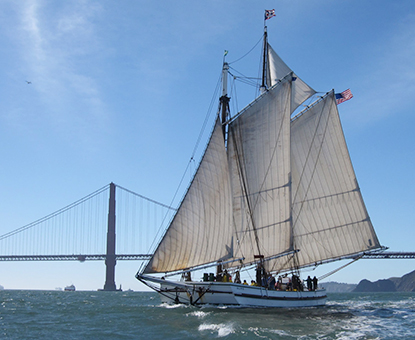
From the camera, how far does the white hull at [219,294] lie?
2527cm

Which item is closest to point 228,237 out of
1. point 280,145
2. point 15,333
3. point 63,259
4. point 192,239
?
point 192,239

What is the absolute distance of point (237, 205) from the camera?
29.3 m

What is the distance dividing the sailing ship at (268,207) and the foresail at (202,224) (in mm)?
53

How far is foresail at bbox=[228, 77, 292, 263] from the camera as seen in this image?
29.2 metres

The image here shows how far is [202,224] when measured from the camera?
26.0 meters

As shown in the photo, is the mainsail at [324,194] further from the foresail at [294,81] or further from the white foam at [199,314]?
the white foam at [199,314]

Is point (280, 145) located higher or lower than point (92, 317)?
higher

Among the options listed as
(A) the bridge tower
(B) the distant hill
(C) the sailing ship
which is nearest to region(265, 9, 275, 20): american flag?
(C) the sailing ship

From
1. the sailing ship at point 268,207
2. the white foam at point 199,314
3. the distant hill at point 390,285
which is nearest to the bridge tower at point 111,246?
the sailing ship at point 268,207

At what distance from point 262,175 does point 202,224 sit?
5785 millimetres

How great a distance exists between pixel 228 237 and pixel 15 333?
1157 centimetres

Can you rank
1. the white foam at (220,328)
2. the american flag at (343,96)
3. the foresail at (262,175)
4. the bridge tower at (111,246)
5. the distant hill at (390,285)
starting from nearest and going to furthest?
the white foam at (220,328) < the foresail at (262,175) < the american flag at (343,96) < the bridge tower at (111,246) < the distant hill at (390,285)

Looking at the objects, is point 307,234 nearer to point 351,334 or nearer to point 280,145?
point 280,145

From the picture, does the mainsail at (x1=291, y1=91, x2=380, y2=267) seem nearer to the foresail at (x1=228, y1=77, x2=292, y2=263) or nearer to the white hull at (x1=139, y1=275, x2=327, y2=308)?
the foresail at (x1=228, y1=77, x2=292, y2=263)
